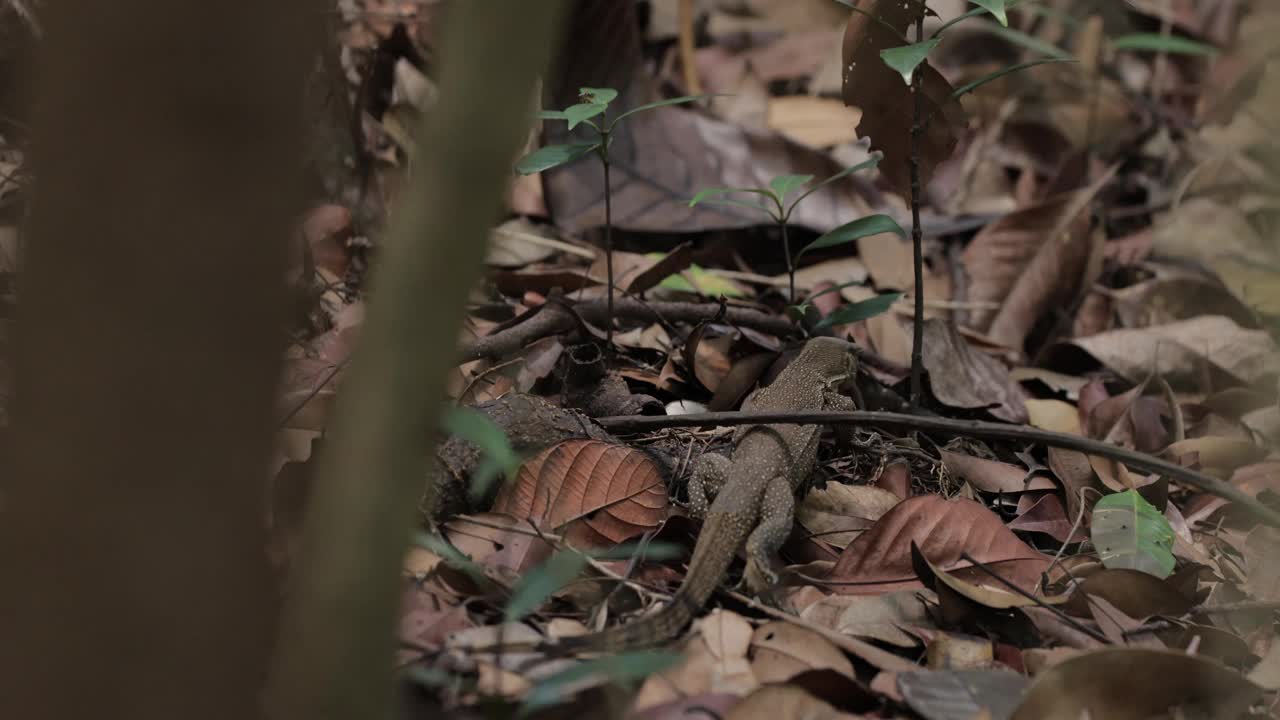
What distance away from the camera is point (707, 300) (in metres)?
4.73

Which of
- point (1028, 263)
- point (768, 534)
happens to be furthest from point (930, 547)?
point (1028, 263)

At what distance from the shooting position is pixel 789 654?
270cm

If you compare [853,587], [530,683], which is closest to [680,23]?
[853,587]

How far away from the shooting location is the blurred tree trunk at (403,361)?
1.51 metres

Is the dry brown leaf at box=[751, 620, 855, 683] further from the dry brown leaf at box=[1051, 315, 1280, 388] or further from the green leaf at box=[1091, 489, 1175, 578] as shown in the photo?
the dry brown leaf at box=[1051, 315, 1280, 388]

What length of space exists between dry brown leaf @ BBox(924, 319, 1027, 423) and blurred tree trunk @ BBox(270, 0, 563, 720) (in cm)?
306

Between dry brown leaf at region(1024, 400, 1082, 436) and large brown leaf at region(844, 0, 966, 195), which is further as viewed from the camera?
dry brown leaf at region(1024, 400, 1082, 436)

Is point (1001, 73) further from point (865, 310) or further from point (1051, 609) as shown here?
point (1051, 609)

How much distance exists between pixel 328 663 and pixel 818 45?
684cm

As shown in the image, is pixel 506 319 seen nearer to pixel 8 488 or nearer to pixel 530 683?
pixel 530 683

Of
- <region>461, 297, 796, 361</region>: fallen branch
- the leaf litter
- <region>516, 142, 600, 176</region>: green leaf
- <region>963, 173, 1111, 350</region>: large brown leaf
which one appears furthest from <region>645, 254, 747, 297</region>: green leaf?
<region>963, 173, 1111, 350</region>: large brown leaf

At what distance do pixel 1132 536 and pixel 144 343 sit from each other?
9.32 ft

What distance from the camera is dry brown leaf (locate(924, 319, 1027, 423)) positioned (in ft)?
14.2

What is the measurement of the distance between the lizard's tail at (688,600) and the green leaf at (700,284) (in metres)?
1.68
